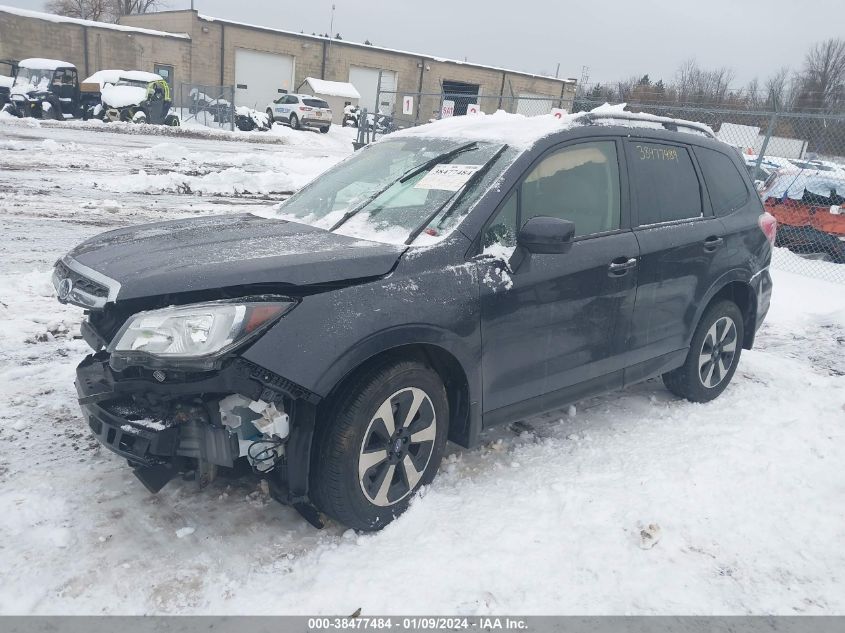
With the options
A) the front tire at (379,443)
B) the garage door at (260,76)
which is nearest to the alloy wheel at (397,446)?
the front tire at (379,443)

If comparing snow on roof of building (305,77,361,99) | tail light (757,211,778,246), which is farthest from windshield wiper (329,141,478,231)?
snow on roof of building (305,77,361,99)

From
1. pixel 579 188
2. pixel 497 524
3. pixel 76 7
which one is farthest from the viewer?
pixel 76 7

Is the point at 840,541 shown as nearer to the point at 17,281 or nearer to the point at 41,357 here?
the point at 41,357

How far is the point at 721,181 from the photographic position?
4.69 meters

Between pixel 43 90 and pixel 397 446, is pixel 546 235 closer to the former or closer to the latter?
pixel 397 446

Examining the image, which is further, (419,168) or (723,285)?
(723,285)

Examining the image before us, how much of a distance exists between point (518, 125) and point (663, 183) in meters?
1.13

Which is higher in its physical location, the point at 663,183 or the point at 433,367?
the point at 663,183

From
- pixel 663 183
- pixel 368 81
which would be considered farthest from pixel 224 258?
Answer: pixel 368 81

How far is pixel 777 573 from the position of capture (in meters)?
A: 2.97

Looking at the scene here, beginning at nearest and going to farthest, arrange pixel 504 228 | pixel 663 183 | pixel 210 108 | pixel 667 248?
pixel 504 228, pixel 667 248, pixel 663 183, pixel 210 108

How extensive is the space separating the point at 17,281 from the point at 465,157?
4.71 meters

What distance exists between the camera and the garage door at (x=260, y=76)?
4522 centimetres

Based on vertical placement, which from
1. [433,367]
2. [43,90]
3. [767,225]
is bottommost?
[43,90]
